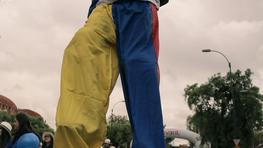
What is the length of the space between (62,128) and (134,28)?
745 mm

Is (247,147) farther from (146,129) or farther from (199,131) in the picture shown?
(146,129)

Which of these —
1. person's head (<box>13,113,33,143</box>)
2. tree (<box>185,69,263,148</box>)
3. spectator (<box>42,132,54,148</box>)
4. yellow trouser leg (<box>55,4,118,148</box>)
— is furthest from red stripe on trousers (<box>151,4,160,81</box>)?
tree (<box>185,69,263,148</box>)

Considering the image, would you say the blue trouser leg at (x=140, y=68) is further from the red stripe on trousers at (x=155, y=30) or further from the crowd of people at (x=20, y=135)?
the crowd of people at (x=20, y=135)

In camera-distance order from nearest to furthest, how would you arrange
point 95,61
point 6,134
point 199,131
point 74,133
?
point 74,133
point 95,61
point 6,134
point 199,131

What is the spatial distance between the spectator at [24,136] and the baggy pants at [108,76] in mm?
3074

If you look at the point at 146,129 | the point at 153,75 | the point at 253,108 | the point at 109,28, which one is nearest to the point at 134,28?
the point at 109,28

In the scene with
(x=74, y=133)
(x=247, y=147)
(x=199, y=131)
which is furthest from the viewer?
(x=199, y=131)

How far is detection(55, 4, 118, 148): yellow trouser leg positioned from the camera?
7.54 ft

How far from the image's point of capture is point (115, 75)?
2.60 m

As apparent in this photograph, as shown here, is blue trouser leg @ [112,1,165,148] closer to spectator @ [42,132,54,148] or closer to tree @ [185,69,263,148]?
spectator @ [42,132,54,148]

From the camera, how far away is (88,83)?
8.09 ft

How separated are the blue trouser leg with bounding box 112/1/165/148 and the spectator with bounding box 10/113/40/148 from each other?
313 cm

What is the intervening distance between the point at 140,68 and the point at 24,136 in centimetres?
337

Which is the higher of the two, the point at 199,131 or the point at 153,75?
the point at 153,75
